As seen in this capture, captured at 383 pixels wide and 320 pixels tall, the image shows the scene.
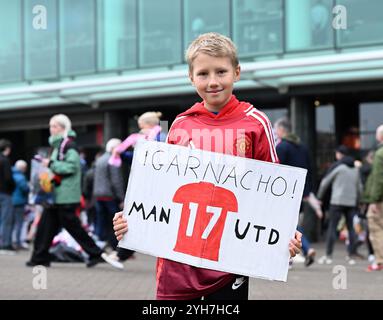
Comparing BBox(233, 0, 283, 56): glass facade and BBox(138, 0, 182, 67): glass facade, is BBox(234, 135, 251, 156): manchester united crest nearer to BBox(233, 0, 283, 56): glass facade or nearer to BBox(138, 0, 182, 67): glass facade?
BBox(233, 0, 283, 56): glass facade

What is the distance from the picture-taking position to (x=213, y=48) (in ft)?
9.52

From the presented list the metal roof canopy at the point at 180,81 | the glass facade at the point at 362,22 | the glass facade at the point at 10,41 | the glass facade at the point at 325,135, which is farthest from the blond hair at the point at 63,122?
the glass facade at the point at 10,41

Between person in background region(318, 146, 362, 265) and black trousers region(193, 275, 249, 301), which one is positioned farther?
person in background region(318, 146, 362, 265)

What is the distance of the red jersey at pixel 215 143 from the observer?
9.63 feet

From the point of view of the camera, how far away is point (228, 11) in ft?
55.5

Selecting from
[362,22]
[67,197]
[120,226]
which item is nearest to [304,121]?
[362,22]

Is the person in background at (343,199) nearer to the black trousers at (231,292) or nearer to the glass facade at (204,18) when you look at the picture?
the glass facade at (204,18)

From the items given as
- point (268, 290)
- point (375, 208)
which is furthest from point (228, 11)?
point (268, 290)

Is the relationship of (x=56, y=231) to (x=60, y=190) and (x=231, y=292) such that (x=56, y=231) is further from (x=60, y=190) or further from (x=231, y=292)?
(x=231, y=292)

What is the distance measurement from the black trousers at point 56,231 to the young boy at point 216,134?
630 cm

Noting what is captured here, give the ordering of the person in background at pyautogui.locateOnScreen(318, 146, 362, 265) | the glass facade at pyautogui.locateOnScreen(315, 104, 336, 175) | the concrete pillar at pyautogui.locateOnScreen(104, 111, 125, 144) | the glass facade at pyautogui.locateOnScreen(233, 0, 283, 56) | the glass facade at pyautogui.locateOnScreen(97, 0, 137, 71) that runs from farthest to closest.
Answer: the concrete pillar at pyautogui.locateOnScreen(104, 111, 125, 144), the glass facade at pyautogui.locateOnScreen(97, 0, 137, 71), the glass facade at pyautogui.locateOnScreen(315, 104, 336, 175), the glass facade at pyautogui.locateOnScreen(233, 0, 283, 56), the person in background at pyautogui.locateOnScreen(318, 146, 362, 265)

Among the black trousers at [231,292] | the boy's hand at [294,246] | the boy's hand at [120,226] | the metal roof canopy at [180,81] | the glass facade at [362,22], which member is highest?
the glass facade at [362,22]

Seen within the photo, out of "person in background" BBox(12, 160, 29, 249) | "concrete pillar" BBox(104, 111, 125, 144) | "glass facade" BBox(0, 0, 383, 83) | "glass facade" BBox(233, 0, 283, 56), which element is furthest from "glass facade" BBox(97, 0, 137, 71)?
"person in background" BBox(12, 160, 29, 249)

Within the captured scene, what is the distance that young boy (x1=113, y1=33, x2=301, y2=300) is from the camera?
2.92 m
